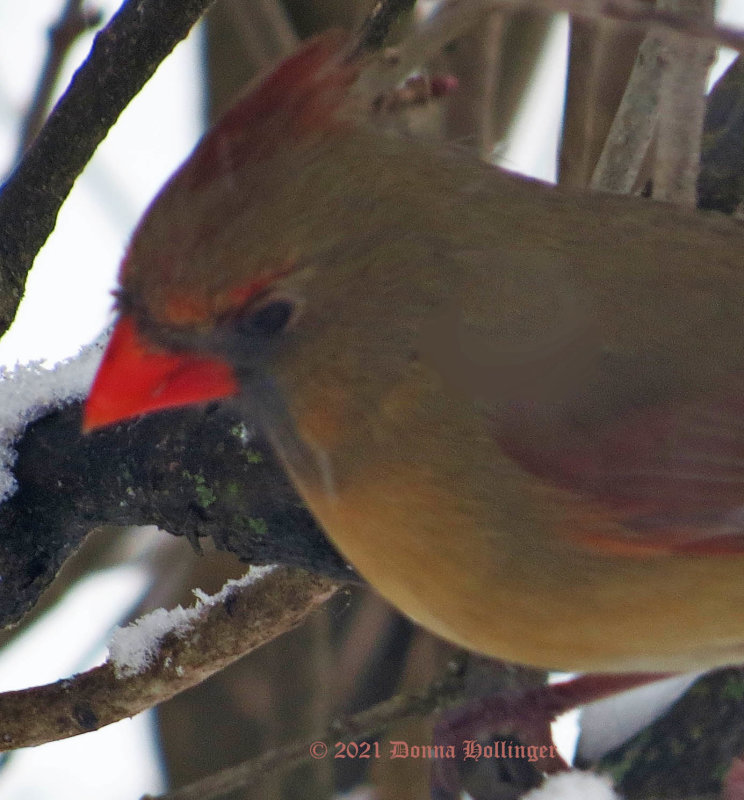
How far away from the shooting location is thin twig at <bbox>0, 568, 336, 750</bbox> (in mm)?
1723

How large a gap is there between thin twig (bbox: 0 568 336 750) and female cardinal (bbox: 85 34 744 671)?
1.32 ft

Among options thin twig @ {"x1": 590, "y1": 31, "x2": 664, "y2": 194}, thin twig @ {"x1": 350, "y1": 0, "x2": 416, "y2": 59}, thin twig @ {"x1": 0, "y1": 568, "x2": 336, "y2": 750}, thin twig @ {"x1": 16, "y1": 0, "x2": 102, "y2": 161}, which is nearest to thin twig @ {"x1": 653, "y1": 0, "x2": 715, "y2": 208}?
thin twig @ {"x1": 590, "y1": 31, "x2": 664, "y2": 194}

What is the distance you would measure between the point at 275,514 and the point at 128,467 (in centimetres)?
22

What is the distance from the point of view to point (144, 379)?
4.61 ft

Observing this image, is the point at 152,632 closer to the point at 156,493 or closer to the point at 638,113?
the point at 156,493

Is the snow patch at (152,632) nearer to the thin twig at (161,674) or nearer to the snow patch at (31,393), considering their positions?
the thin twig at (161,674)

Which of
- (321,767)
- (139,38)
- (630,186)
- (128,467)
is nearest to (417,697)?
(128,467)

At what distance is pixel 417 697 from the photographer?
184 cm

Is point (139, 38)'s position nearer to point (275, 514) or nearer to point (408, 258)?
point (408, 258)

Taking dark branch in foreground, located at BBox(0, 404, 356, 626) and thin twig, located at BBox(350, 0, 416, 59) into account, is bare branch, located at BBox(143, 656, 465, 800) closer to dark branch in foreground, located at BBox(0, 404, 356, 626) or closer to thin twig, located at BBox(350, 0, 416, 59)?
dark branch in foreground, located at BBox(0, 404, 356, 626)

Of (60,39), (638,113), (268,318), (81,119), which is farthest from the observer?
(60,39)

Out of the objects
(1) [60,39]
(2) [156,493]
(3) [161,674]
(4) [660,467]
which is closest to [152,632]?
(3) [161,674]

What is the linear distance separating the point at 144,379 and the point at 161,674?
552 millimetres

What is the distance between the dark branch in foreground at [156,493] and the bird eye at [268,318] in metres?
0.26
